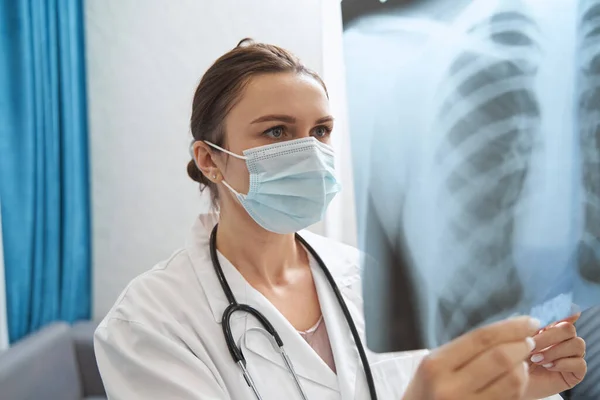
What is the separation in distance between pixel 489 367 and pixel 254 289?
1.51 feet

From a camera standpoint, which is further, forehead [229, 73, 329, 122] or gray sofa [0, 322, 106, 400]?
gray sofa [0, 322, 106, 400]

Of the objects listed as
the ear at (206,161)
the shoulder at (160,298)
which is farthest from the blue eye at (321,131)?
the shoulder at (160,298)

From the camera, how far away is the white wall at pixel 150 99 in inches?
71.1

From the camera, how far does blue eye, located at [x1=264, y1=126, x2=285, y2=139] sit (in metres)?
0.76

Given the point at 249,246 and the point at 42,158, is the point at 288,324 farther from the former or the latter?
the point at 42,158

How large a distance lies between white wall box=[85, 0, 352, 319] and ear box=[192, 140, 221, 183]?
3.08ft

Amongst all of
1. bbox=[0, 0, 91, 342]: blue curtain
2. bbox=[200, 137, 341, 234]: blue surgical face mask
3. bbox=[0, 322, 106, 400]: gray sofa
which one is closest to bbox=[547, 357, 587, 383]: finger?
bbox=[200, 137, 341, 234]: blue surgical face mask

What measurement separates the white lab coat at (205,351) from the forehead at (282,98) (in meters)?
0.27

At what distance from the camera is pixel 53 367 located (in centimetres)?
155

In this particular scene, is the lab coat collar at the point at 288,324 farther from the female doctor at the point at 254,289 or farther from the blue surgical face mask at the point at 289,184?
the blue surgical face mask at the point at 289,184

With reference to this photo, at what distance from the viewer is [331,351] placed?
78 cm

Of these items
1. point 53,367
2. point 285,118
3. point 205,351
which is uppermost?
point 285,118

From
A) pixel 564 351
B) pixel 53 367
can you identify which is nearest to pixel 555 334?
pixel 564 351

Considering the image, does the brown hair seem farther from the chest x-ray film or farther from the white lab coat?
the chest x-ray film
